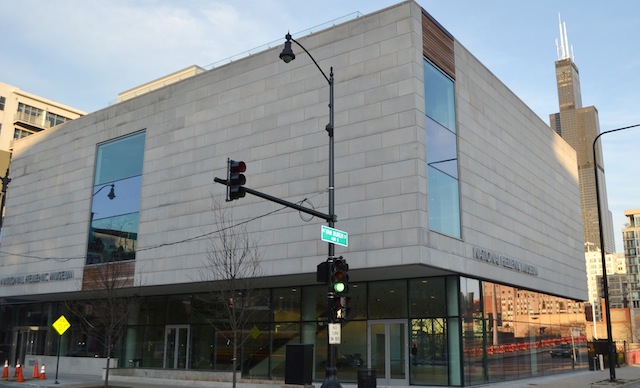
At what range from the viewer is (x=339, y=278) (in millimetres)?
16266

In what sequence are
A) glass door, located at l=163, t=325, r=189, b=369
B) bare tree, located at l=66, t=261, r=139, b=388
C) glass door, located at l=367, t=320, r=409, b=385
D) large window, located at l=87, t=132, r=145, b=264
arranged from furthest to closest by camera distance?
glass door, located at l=163, t=325, r=189, b=369
large window, located at l=87, t=132, r=145, b=264
bare tree, located at l=66, t=261, r=139, b=388
glass door, located at l=367, t=320, r=409, b=385

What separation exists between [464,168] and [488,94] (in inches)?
235

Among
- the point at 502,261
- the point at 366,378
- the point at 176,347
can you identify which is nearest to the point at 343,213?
the point at 366,378

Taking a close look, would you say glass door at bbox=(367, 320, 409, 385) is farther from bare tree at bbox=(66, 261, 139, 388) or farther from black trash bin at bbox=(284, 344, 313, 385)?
bare tree at bbox=(66, 261, 139, 388)

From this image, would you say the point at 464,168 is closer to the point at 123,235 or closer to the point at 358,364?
the point at 358,364

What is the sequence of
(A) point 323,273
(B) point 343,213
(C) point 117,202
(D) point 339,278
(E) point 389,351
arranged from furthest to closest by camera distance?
(C) point 117,202, (E) point 389,351, (B) point 343,213, (A) point 323,273, (D) point 339,278

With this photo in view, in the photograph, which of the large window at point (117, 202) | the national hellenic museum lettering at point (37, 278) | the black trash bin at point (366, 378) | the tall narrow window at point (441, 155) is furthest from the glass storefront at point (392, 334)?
the black trash bin at point (366, 378)

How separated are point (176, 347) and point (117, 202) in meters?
8.85

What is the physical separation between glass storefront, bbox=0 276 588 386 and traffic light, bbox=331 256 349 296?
10551mm

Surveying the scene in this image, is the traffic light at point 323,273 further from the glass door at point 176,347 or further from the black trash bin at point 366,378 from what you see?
the glass door at point 176,347

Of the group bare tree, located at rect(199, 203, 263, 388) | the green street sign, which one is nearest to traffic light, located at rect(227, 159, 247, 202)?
the green street sign

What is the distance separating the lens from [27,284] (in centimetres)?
3841

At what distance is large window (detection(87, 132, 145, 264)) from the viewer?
33.9 meters

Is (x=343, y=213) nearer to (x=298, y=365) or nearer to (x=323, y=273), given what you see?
(x=298, y=365)
